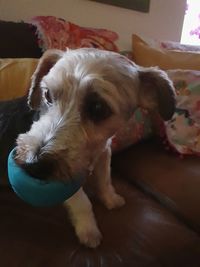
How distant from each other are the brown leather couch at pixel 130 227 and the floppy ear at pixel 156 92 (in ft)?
1.18

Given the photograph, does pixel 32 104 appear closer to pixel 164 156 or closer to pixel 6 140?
pixel 6 140

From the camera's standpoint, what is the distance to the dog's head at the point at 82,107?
38.9 inches

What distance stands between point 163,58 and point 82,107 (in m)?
1.15

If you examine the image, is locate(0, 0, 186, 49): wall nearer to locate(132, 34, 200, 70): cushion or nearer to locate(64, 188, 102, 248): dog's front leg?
locate(132, 34, 200, 70): cushion

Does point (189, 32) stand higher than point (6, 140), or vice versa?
point (6, 140)

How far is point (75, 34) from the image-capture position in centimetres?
185

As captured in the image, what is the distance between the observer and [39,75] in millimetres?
1350

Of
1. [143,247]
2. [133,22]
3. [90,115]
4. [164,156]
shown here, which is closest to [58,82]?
[90,115]

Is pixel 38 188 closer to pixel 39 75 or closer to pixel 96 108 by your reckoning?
pixel 96 108

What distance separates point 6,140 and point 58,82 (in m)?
0.35

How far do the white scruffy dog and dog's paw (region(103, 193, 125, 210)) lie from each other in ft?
0.46

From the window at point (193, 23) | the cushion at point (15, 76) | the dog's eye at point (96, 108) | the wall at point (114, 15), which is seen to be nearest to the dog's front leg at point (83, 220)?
the dog's eye at point (96, 108)

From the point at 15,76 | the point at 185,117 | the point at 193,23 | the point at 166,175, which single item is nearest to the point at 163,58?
the point at 185,117

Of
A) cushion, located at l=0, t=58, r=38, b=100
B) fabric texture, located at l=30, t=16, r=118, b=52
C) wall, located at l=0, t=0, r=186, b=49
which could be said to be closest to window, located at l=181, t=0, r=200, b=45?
wall, located at l=0, t=0, r=186, b=49
